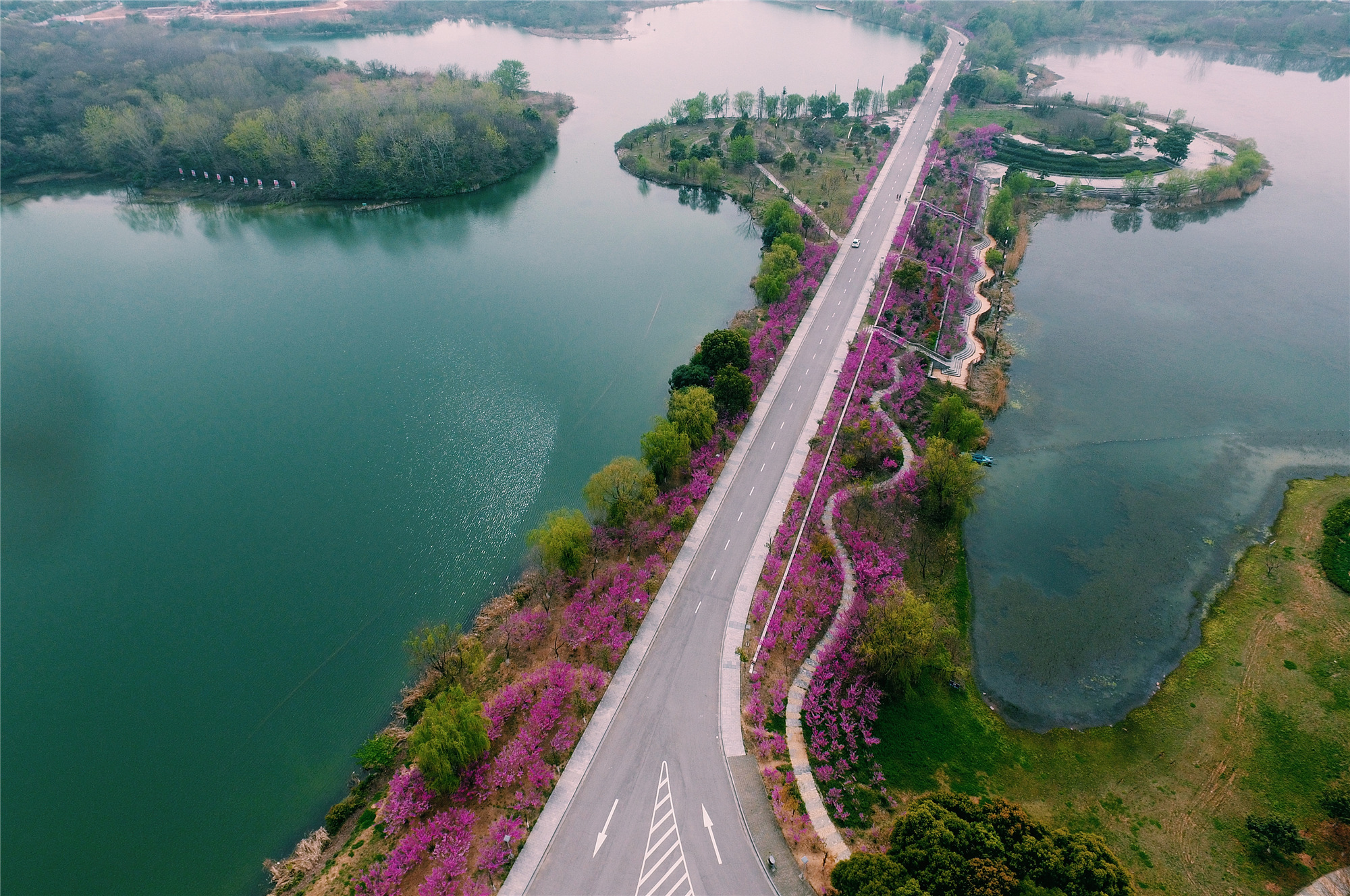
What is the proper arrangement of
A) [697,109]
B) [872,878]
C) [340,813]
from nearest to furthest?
[872,878], [340,813], [697,109]

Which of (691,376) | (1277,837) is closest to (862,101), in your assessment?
(691,376)

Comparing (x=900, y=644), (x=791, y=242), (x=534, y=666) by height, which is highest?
(x=791, y=242)

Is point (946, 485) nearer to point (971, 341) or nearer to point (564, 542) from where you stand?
point (971, 341)

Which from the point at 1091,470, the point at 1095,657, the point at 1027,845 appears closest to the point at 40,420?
the point at 1027,845

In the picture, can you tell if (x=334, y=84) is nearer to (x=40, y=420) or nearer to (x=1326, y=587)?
(x=40, y=420)

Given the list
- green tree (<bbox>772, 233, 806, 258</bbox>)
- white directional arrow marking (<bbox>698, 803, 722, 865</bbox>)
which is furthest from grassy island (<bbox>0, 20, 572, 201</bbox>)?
white directional arrow marking (<bbox>698, 803, 722, 865</bbox>)

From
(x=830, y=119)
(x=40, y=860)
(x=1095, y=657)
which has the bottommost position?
(x=40, y=860)

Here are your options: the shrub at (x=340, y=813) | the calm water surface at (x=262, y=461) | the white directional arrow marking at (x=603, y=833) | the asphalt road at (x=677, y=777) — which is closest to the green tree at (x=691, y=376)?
the calm water surface at (x=262, y=461)
